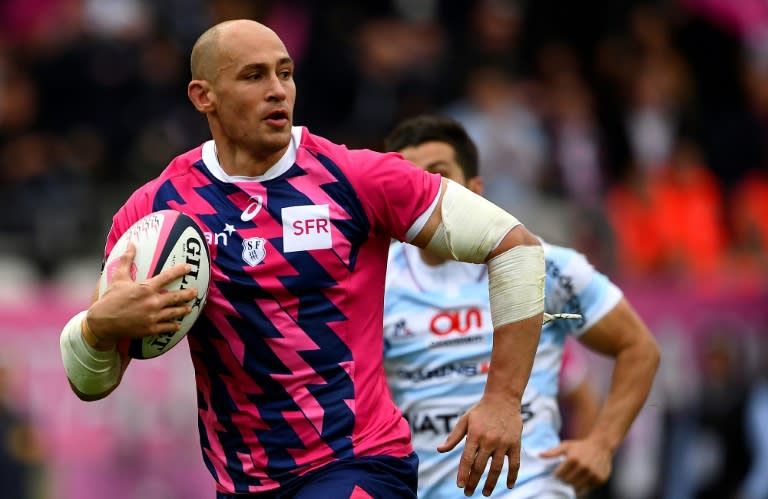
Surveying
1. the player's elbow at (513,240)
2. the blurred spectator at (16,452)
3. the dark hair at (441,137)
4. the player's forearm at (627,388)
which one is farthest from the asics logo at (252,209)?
the blurred spectator at (16,452)

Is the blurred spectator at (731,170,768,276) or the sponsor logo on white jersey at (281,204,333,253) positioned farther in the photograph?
the blurred spectator at (731,170,768,276)

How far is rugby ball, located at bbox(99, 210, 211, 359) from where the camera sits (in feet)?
17.4

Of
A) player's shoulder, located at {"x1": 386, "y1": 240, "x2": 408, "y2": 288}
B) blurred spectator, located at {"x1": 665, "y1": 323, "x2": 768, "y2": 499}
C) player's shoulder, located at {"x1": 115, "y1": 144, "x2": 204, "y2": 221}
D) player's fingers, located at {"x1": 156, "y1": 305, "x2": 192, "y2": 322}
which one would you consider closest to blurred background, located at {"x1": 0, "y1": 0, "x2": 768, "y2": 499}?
blurred spectator, located at {"x1": 665, "y1": 323, "x2": 768, "y2": 499}

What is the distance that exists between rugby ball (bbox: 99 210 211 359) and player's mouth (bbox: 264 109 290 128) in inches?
18.8

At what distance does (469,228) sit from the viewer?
5.49 meters

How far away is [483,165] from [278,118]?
26.6 ft

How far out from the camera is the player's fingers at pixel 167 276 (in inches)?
206

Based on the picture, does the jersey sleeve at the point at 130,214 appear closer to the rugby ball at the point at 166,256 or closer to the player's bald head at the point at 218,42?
the rugby ball at the point at 166,256

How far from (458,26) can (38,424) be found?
19.4 feet

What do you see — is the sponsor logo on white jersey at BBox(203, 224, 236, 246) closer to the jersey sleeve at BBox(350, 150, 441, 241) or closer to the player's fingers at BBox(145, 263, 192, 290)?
the player's fingers at BBox(145, 263, 192, 290)

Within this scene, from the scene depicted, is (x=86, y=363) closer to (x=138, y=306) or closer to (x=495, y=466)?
(x=138, y=306)

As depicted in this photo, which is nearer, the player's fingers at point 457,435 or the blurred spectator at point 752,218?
the player's fingers at point 457,435

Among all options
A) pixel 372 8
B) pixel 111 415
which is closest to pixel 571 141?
pixel 372 8

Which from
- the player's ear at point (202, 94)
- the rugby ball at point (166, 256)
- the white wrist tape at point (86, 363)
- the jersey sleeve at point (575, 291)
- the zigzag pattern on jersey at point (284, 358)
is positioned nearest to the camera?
the rugby ball at point (166, 256)
